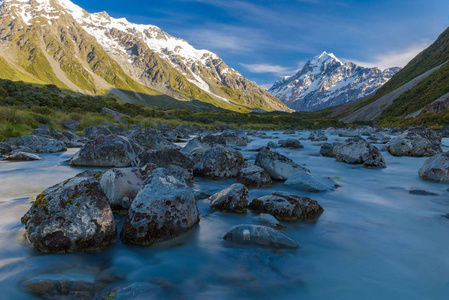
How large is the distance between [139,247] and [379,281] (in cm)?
267

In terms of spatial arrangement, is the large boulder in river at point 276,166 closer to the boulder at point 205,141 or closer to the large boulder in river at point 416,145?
the boulder at point 205,141

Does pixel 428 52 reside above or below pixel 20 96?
above

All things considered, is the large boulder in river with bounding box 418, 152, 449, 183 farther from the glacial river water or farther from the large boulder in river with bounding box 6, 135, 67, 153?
the large boulder in river with bounding box 6, 135, 67, 153

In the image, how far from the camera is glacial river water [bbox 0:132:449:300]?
257cm

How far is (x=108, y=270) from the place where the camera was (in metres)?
2.81

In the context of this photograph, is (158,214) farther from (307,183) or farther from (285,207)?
(307,183)

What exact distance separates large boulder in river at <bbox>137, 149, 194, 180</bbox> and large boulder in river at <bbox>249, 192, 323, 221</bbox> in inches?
112

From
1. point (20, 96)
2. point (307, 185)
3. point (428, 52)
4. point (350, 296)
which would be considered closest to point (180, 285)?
point (350, 296)

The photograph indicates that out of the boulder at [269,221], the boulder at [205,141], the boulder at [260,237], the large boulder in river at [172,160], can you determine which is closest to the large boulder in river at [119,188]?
the boulder at [260,237]

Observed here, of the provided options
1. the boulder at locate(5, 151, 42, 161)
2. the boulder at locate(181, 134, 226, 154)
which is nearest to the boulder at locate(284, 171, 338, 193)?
the boulder at locate(181, 134, 226, 154)

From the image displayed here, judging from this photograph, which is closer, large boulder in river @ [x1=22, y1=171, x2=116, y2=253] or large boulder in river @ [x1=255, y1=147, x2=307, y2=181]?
large boulder in river @ [x1=22, y1=171, x2=116, y2=253]

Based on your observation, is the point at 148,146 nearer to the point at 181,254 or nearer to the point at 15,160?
the point at 15,160

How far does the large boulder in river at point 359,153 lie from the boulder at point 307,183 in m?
4.25

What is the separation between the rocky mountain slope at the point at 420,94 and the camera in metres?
52.3
